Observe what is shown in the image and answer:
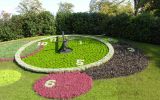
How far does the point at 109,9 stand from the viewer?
136ft

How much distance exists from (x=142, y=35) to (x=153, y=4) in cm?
794

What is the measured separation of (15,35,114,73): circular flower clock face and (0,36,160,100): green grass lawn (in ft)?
4.17

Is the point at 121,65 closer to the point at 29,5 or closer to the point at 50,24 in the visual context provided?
the point at 50,24

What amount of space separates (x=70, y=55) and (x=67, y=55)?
19cm

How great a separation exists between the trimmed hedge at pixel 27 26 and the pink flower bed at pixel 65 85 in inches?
418

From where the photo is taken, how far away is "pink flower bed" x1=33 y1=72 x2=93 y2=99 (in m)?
14.3

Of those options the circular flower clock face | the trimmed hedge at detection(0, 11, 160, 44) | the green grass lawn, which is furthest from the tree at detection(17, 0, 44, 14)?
the green grass lawn

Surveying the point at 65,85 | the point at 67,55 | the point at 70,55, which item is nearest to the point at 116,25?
the point at 70,55

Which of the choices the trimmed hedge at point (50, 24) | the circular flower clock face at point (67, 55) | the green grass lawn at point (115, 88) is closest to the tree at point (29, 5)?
the trimmed hedge at point (50, 24)

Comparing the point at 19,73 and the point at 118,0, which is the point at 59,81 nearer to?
the point at 19,73

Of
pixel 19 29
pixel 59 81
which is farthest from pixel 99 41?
pixel 19 29

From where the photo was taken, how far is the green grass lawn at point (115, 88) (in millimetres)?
13867

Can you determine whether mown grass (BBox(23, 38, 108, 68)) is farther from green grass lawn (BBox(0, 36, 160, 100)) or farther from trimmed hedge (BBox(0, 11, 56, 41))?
trimmed hedge (BBox(0, 11, 56, 41))

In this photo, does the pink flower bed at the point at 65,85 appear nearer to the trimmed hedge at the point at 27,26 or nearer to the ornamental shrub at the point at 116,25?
the ornamental shrub at the point at 116,25
